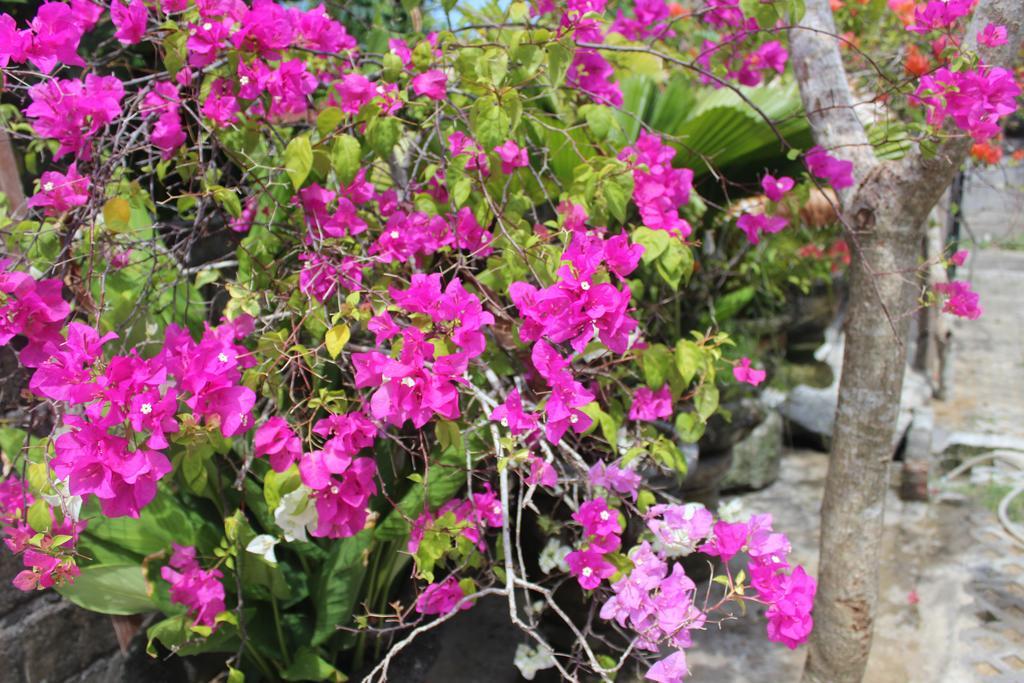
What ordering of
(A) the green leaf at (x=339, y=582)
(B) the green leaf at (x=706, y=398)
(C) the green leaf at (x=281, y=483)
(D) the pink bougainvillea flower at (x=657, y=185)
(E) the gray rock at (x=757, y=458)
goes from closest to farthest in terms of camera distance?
(C) the green leaf at (x=281, y=483), (D) the pink bougainvillea flower at (x=657, y=185), (B) the green leaf at (x=706, y=398), (A) the green leaf at (x=339, y=582), (E) the gray rock at (x=757, y=458)

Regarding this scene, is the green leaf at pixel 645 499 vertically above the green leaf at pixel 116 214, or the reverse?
the green leaf at pixel 116 214

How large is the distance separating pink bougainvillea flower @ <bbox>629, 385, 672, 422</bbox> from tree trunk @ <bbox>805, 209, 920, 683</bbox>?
422 millimetres

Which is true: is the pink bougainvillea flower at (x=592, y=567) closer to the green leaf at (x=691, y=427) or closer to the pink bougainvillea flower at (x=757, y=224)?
the green leaf at (x=691, y=427)

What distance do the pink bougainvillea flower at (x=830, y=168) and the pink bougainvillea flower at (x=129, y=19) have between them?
1.30m

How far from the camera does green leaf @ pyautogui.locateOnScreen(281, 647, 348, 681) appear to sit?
174 centimetres

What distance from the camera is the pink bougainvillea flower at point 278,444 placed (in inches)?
51.9

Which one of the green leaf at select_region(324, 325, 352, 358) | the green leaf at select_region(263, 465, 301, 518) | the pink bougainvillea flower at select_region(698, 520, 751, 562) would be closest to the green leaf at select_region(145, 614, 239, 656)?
the green leaf at select_region(263, 465, 301, 518)

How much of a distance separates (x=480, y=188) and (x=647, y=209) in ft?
1.02

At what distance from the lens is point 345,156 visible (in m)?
1.42

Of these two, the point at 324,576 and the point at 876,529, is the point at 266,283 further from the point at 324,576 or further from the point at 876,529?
the point at 876,529

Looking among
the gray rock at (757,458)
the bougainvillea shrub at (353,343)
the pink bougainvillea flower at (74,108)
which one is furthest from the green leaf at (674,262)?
the gray rock at (757,458)

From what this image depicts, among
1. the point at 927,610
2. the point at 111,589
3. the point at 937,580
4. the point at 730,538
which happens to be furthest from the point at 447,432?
the point at 937,580

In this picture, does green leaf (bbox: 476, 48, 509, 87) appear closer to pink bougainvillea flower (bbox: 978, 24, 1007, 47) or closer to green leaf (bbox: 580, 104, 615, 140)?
green leaf (bbox: 580, 104, 615, 140)

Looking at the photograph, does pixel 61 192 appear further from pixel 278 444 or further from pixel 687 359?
pixel 687 359
